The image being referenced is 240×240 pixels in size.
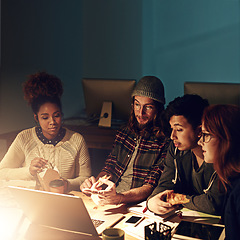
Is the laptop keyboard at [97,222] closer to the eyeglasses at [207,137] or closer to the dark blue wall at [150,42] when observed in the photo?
the eyeglasses at [207,137]

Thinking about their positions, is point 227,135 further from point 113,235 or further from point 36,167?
point 36,167

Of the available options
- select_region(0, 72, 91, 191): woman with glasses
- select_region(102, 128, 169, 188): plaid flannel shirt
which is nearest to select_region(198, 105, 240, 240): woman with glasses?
select_region(102, 128, 169, 188): plaid flannel shirt

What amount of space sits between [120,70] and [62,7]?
114 cm

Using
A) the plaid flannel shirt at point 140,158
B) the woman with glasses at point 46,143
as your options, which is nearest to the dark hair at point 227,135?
the plaid flannel shirt at point 140,158

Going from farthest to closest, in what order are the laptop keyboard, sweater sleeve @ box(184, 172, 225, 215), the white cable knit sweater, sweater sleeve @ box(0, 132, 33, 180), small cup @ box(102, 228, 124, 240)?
the white cable knit sweater < sweater sleeve @ box(0, 132, 33, 180) < sweater sleeve @ box(184, 172, 225, 215) < the laptop keyboard < small cup @ box(102, 228, 124, 240)

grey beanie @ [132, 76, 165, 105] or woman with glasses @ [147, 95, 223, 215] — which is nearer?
woman with glasses @ [147, 95, 223, 215]

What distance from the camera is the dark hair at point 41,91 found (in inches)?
91.8

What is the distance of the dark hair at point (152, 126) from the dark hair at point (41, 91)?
49 cm

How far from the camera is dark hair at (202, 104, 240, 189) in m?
1.52

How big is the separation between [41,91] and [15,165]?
50cm

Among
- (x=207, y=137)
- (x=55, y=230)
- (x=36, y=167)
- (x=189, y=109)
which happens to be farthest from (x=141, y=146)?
(x=55, y=230)

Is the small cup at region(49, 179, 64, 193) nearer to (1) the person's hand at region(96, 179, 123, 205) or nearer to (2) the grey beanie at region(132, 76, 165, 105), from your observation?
(1) the person's hand at region(96, 179, 123, 205)

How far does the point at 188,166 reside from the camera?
2.04m

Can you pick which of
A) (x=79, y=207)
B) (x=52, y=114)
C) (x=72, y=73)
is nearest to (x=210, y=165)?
(x=79, y=207)
